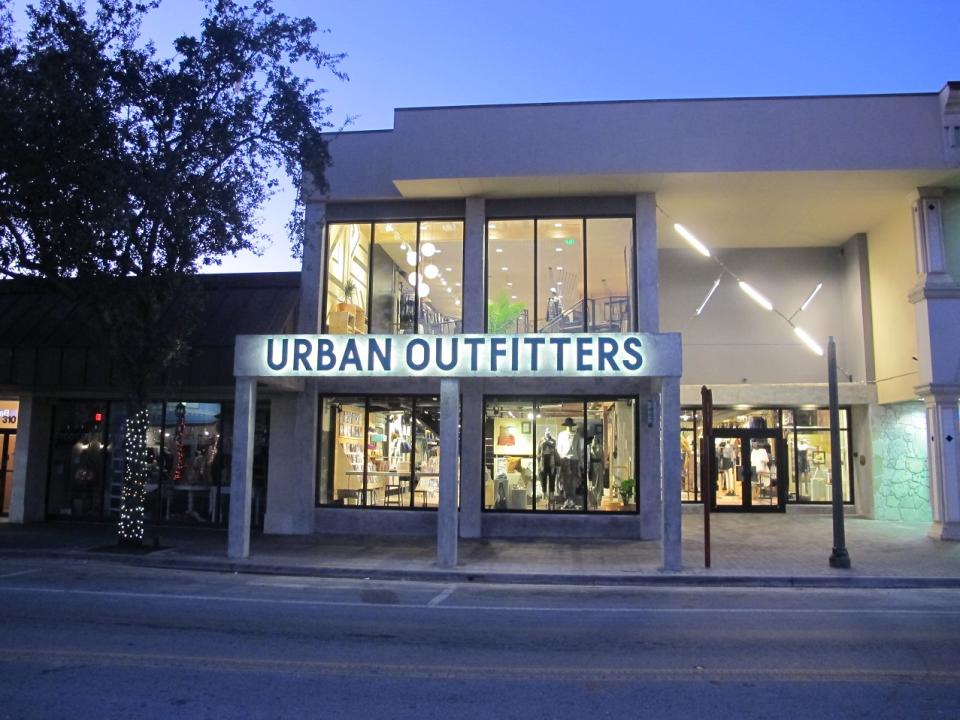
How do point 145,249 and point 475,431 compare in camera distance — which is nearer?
point 145,249

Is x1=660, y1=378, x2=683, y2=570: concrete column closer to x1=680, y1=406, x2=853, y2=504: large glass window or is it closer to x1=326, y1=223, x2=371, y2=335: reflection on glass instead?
x1=326, y1=223, x2=371, y2=335: reflection on glass

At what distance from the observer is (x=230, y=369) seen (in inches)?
664

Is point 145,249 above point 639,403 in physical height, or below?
above

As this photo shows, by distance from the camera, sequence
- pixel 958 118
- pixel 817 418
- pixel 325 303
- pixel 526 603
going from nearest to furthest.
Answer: pixel 526 603 < pixel 958 118 < pixel 325 303 < pixel 817 418

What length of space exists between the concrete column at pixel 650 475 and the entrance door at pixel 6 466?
16.0 m

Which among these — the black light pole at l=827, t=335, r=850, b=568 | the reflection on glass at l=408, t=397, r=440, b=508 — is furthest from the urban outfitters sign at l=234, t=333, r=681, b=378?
the reflection on glass at l=408, t=397, r=440, b=508

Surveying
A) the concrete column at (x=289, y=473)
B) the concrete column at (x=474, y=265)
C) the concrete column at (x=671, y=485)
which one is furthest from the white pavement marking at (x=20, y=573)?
the concrete column at (x=671, y=485)

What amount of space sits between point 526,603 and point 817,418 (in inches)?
604

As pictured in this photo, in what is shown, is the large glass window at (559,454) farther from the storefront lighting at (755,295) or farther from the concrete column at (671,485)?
the storefront lighting at (755,295)

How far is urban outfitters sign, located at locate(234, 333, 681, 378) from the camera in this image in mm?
13508

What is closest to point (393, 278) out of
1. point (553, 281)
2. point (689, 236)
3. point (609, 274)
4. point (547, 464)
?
point (553, 281)

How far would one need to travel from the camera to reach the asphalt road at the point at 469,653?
5.75m

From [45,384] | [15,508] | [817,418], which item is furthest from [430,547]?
[817,418]

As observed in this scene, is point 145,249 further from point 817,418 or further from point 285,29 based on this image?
point 817,418
